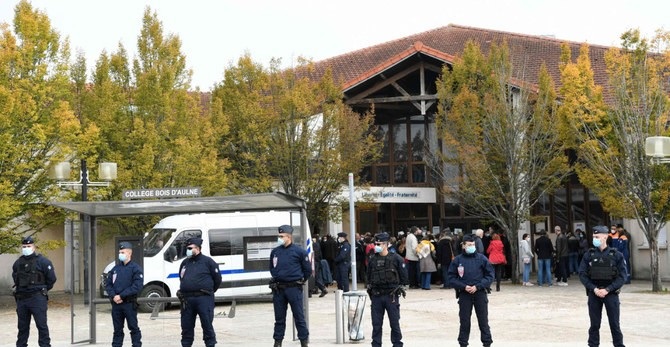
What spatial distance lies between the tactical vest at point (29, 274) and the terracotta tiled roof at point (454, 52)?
18.1 meters

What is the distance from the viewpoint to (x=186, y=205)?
1535 cm

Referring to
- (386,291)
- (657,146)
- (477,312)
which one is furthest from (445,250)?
(477,312)

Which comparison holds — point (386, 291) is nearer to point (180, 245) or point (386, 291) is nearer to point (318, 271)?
point (180, 245)

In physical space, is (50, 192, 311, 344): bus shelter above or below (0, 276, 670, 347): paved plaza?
above

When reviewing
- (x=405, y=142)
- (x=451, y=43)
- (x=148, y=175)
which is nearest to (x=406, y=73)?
(x=405, y=142)

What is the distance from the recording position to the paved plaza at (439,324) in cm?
1507

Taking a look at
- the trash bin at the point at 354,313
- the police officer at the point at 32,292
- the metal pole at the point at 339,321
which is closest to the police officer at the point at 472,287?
the trash bin at the point at 354,313

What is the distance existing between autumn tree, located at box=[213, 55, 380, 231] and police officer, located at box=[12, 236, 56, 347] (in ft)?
47.1

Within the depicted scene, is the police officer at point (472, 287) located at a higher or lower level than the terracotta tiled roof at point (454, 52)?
lower

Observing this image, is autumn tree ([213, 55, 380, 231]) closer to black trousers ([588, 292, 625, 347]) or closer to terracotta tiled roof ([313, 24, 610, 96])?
terracotta tiled roof ([313, 24, 610, 96])

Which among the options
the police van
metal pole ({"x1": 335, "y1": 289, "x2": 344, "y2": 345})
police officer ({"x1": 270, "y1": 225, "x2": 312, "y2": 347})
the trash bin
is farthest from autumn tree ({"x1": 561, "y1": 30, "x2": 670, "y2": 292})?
police officer ({"x1": 270, "y1": 225, "x2": 312, "y2": 347})

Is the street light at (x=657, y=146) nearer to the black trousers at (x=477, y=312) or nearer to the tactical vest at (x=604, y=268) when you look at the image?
the tactical vest at (x=604, y=268)

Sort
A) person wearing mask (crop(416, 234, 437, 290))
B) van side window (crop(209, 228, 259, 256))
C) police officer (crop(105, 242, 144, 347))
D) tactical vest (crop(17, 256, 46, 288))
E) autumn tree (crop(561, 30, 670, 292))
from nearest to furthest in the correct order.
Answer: police officer (crop(105, 242, 144, 347)) → tactical vest (crop(17, 256, 46, 288)) → van side window (crop(209, 228, 259, 256)) → autumn tree (crop(561, 30, 670, 292)) → person wearing mask (crop(416, 234, 437, 290))

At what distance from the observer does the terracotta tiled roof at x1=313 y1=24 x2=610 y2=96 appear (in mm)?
33031
